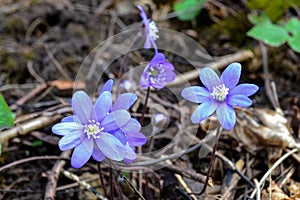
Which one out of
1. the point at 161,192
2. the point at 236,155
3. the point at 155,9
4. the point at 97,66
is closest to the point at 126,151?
the point at 161,192

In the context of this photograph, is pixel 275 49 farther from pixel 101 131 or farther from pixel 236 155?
pixel 101 131

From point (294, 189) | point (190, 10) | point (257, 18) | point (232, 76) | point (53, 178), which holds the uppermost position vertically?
point (232, 76)

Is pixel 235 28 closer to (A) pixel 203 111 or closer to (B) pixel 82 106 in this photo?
(A) pixel 203 111

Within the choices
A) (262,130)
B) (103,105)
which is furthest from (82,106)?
(262,130)

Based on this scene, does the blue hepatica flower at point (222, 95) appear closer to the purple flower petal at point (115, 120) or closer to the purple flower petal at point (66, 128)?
the purple flower petal at point (115, 120)

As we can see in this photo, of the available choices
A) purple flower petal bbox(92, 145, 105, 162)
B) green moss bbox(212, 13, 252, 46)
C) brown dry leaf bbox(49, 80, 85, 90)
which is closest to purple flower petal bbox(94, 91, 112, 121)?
purple flower petal bbox(92, 145, 105, 162)

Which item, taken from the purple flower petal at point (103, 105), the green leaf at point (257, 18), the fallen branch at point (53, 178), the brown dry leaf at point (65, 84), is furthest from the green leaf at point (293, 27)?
the purple flower petal at point (103, 105)
